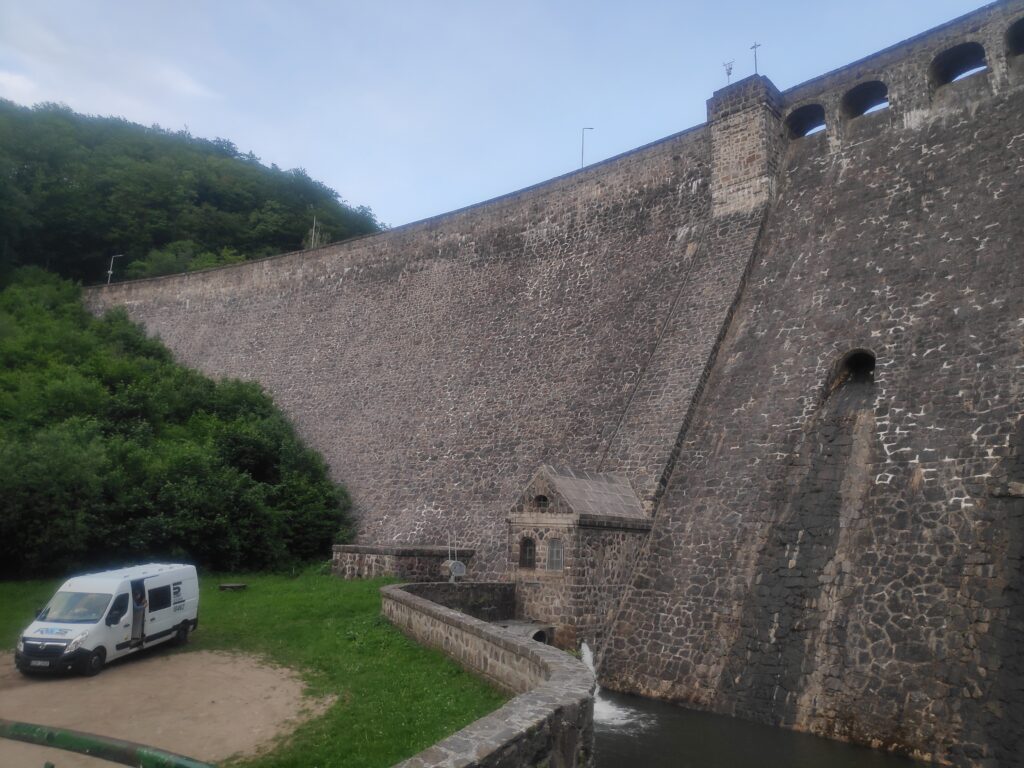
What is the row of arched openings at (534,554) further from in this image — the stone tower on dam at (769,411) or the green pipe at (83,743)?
the green pipe at (83,743)

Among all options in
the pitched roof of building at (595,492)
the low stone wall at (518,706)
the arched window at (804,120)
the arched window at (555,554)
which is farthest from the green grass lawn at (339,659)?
the arched window at (804,120)

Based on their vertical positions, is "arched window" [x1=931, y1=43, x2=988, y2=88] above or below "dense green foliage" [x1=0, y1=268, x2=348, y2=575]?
above

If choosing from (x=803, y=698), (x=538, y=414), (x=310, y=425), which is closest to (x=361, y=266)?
(x=310, y=425)

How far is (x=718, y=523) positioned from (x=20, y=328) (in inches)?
1167

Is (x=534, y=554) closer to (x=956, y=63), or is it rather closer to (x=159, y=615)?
(x=159, y=615)

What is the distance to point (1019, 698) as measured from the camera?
330 inches

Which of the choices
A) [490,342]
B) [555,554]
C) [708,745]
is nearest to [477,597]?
A: [555,554]

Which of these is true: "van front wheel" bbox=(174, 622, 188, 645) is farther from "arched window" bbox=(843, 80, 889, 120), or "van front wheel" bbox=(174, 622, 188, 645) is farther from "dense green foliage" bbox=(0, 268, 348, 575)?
"arched window" bbox=(843, 80, 889, 120)

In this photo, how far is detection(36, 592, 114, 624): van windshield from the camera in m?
11.0

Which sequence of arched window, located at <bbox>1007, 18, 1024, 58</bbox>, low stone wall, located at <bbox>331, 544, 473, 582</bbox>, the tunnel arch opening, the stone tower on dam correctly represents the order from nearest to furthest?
the stone tower on dam < the tunnel arch opening < arched window, located at <bbox>1007, 18, 1024, 58</bbox> < low stone wall, located at <bbox>331, 544, 473, 582</bbox>

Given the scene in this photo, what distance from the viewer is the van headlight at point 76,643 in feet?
34.3

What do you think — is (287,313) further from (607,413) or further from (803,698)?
(803,698)

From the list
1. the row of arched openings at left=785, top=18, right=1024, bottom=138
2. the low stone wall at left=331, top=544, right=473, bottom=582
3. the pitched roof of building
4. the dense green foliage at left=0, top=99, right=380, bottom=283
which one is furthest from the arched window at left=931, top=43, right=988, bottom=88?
the dense green foliage at left=0, top=99, right=380, bottom=283

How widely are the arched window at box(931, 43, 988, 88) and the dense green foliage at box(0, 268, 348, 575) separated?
57.0ft
